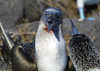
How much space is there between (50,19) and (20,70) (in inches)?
23.4

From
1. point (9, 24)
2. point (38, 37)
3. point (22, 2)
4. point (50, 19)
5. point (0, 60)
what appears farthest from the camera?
point (22, 2)

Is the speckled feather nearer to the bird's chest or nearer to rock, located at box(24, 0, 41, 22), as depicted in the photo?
the bird's chest

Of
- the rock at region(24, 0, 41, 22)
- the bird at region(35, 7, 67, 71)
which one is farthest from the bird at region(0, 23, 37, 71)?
the rock at region(24, 0, 41, 22)

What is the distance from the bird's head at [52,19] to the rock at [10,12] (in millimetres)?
2122

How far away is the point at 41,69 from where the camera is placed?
7.03 feet

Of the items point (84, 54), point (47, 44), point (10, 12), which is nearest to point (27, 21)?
point (10, 12)

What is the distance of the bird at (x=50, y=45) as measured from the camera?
1964mm

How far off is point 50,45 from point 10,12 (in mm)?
2281

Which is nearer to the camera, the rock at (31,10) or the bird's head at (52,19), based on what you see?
the bird's head at (52,19)

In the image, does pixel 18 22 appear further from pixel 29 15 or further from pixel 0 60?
pixel 0 60

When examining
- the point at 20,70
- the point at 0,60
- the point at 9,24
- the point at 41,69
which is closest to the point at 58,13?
the point at 41,69

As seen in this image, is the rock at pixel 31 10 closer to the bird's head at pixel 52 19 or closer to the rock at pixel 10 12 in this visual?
the rock at pixel 10 12

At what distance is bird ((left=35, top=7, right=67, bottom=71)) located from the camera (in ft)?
6.44

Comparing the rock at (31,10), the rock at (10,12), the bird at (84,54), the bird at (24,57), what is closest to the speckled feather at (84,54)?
the bird at (84,54)
